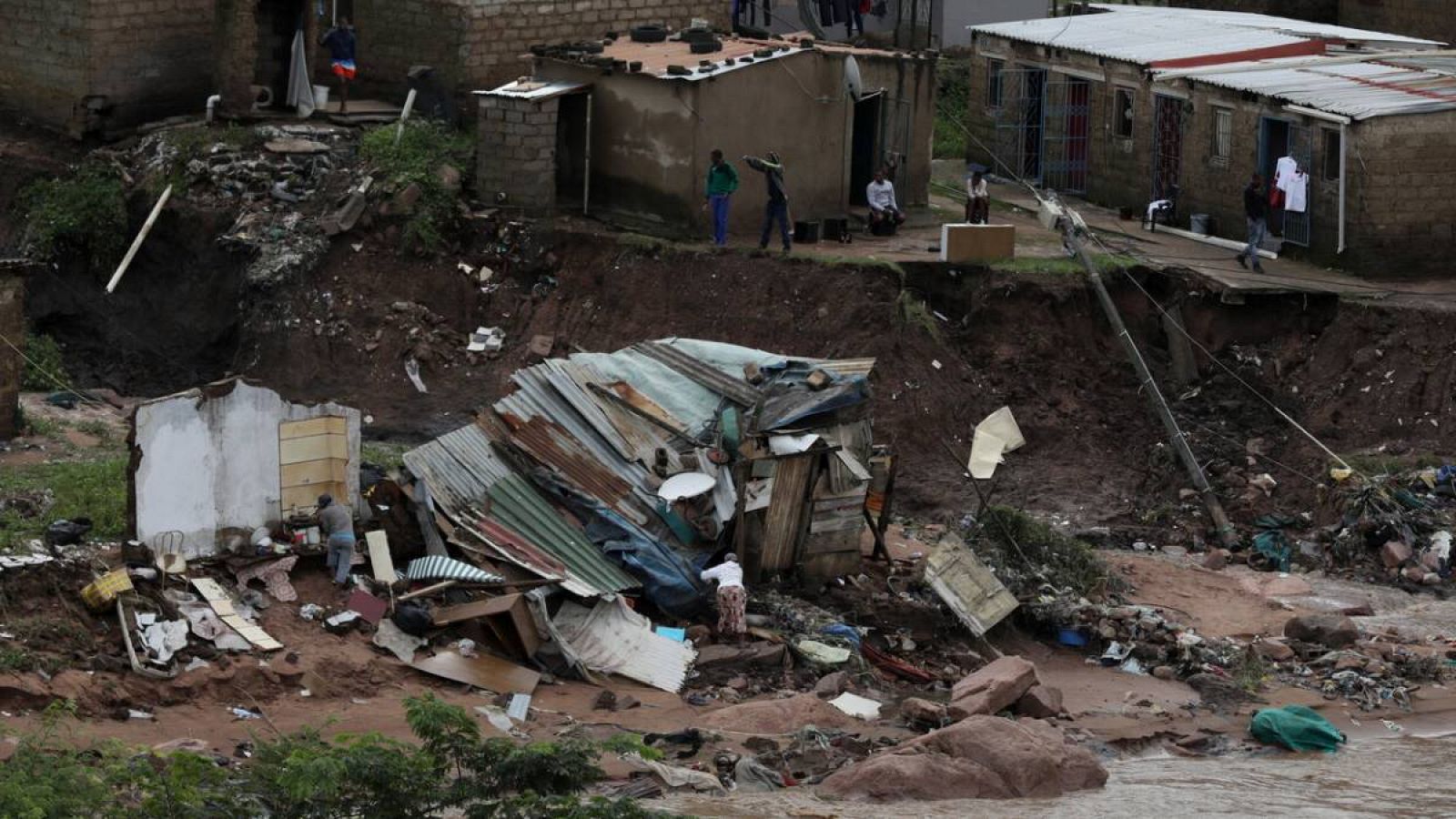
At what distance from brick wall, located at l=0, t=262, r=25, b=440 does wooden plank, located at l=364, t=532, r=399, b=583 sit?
16.7ft

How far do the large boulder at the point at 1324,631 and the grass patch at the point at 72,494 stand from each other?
9.89 m

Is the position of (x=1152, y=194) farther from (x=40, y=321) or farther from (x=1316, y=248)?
(x=40, y=321)

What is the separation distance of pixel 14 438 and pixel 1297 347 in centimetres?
1333

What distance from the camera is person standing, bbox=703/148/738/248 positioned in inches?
1119

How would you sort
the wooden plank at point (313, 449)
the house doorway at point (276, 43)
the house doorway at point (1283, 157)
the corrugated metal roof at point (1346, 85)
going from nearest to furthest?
the wooden plank at point (313, 449) < the corrugated metal roof at point (1346, 85) < the house doorway at point (1283, 157) < the house doorway at point (276, 43)

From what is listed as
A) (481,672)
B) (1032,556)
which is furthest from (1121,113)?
(481,672)

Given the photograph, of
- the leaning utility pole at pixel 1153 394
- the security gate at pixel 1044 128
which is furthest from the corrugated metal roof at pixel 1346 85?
the leaning utility pole at pixel 1153 394

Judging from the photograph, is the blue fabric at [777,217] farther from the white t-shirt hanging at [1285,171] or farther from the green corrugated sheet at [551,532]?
the green corrugated sheet at [551,532]

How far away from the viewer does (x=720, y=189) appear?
28453 mm

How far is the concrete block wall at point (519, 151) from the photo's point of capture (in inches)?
1154

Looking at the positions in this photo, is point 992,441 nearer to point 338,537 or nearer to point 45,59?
point 338,537

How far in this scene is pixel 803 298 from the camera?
1106 inches

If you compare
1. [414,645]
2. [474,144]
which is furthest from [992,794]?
[474,144]

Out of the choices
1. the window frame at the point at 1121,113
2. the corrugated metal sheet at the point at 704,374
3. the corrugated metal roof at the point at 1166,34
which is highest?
the corrugated metal roof at the point at 1166,34
